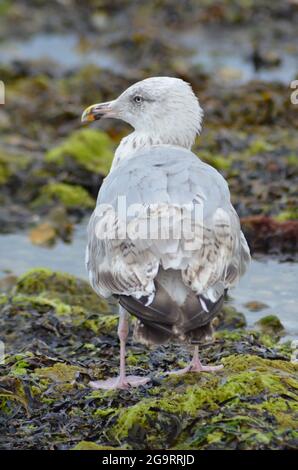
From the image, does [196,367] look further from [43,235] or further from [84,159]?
[84,159]

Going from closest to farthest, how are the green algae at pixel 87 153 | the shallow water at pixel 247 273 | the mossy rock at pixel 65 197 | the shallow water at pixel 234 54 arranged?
the shallow water at pixel 247 273
the mossy rock at pixel 65 197
the green algae at pixel 87 153
the shallow water at pixel 234 54

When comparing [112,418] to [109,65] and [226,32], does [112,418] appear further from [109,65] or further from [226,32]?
[226,32]

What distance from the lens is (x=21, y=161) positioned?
448 inches

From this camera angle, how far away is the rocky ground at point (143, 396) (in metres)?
5.07

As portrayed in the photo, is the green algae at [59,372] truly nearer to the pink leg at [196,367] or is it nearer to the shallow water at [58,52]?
the pink leg at [196,367]

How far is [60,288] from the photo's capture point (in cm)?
808

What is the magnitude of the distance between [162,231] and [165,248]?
111 millimetres

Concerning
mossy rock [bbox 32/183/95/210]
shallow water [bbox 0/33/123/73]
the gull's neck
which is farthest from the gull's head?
shallow water [bbox 0/33/123/73]

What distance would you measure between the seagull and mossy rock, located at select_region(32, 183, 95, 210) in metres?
4.22

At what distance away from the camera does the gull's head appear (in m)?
6.79

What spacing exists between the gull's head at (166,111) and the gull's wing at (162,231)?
83 cm

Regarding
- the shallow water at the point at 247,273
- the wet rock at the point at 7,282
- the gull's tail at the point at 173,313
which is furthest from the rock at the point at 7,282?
the gull's tail at the point at 173,313

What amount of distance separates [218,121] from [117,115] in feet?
16.2
